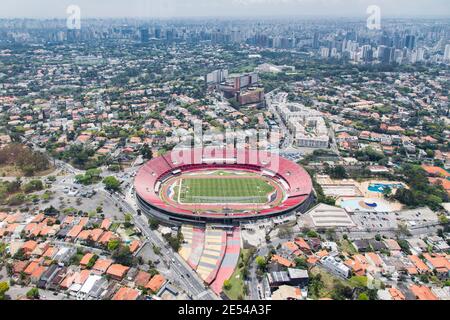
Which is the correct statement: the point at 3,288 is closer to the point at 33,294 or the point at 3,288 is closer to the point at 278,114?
the point at 33,294

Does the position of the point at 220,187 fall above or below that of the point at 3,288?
above

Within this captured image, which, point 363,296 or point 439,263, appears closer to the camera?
point 363,296

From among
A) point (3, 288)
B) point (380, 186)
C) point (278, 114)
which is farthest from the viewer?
point (278, 114)

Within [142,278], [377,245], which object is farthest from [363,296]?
[142,278]

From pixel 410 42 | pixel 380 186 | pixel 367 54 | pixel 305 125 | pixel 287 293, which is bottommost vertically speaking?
pixel 287 293

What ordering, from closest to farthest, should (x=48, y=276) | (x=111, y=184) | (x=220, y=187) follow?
(x=48, y=276)
(x=111, y=184)
(x=220, y=187)

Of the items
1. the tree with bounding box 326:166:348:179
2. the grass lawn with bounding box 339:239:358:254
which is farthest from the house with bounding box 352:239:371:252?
the tree with bounding box 326:166:348:179

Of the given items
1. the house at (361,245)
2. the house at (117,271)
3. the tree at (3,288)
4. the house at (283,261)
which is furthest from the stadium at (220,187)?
the tree at (3,288)

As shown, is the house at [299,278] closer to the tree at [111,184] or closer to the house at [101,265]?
the house at [101,265]
